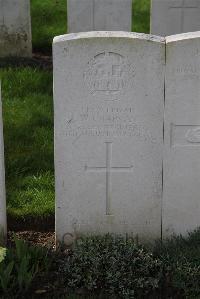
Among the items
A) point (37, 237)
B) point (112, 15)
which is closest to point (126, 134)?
point (37, 237)

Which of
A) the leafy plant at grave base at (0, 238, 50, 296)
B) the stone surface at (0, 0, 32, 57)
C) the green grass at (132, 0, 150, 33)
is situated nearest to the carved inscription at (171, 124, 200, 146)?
the leafy plant at grave base at (0, 238, 50, 296)

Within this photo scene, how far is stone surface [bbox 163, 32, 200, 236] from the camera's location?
416 centimetres

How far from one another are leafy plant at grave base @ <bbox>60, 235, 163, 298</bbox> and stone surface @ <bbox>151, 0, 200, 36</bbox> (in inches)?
215

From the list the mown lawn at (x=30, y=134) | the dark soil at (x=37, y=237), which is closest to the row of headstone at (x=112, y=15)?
the mown lawn at (x=30, y=134)

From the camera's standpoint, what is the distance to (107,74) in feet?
13.7

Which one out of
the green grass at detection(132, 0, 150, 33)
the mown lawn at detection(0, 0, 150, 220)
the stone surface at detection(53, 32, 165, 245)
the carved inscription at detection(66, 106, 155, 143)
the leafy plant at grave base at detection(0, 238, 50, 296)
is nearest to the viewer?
the leafy plant at grave base at detection(0, 238, 50, 296)

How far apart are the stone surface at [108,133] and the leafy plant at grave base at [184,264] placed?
282 mm

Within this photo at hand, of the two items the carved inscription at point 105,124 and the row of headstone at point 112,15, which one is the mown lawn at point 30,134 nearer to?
the row of headstone at point 112,15

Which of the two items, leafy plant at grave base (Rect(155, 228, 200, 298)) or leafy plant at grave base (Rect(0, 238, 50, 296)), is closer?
leafy plant at grave base (Rect(0, 238, 50, 296))

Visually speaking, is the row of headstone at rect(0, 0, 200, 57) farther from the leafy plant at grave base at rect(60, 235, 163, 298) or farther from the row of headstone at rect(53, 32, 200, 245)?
the leafy plant at grave base at rect(60, 235, 163, 298)

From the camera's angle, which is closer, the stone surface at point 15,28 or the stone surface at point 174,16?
the stone surface at point 174,16

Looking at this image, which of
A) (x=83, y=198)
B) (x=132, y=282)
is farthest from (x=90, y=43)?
(x=132, y=282)

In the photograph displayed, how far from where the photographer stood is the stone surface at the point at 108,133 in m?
4.14

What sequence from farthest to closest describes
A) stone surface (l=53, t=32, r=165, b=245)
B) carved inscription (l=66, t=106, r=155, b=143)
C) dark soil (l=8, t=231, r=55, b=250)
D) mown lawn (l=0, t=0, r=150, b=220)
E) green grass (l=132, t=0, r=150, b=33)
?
green grass (l=132, t=0, r=150, b=33), mown lawn (l=0, t=0, r=150, b=220), dark soil (l=8, t=231, r=55, b=250), carved inscription (l=66, t=106, r=155, b=143), stone surface (l=53, t=32, r=165, b=245)
